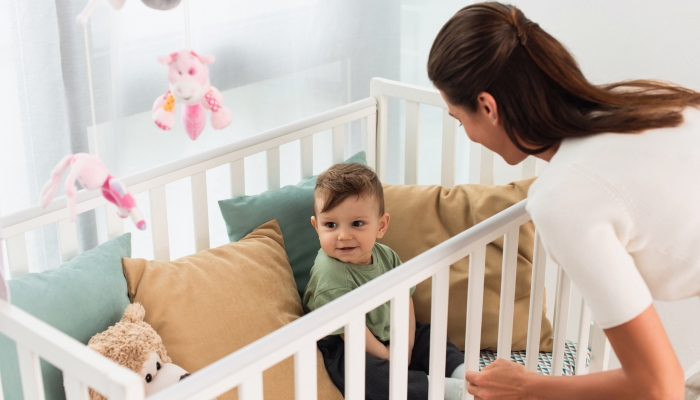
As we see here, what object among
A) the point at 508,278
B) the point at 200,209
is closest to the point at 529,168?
the point at 508,278

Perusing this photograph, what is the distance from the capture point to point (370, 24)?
2.44m

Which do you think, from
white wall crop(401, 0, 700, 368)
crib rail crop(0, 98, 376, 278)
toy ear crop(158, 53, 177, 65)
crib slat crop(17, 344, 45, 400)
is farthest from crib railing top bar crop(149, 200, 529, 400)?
white wall crop(401, 0, 700, 368)

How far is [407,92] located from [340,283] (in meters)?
0.65

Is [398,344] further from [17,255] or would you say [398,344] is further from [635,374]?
[17,255]

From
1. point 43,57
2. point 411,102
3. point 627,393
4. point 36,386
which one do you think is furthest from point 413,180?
point 36,386

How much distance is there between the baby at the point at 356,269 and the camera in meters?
1.58

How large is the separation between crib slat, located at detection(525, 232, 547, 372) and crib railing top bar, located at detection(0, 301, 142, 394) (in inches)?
29.7

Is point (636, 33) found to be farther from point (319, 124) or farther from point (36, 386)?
point (36, 386)

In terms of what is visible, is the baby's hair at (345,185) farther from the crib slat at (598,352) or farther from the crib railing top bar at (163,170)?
the crib slat at (598,352)

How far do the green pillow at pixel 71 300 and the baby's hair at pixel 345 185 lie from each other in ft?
1.37

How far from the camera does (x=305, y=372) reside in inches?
40.7

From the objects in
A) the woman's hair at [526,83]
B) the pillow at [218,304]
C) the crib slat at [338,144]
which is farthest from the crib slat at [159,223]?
the woman's hair at [526,83]

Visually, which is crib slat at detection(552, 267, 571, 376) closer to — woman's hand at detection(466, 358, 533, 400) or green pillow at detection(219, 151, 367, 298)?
woman's hand at detection(466, 358, 533, 400)

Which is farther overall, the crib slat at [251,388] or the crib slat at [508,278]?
the crib slat at [508,278]
